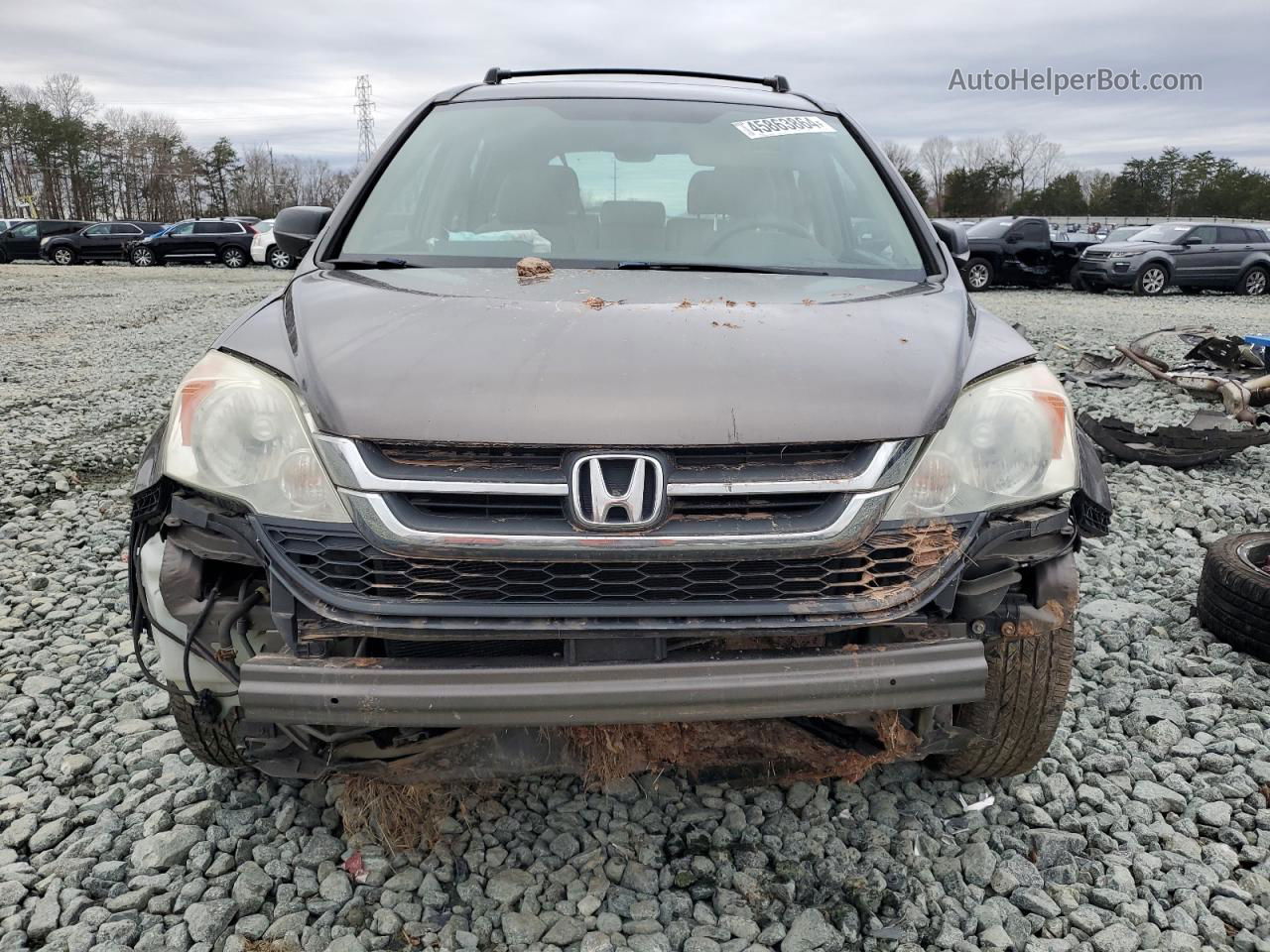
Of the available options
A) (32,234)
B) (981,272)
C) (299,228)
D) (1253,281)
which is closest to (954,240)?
(299,228)

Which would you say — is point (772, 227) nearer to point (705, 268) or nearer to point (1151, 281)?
point (705, 268)

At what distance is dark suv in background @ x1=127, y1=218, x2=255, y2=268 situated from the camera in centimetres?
2622

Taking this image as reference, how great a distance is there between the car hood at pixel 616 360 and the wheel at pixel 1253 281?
19.4m

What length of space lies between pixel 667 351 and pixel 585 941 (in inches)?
48.8

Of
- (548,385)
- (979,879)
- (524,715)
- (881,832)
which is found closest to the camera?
(524,715)

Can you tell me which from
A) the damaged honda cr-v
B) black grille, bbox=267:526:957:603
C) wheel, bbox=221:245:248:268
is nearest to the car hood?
the damaged honda cr-v

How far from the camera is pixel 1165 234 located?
711 inches

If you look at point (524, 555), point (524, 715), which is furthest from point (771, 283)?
point (524, 715)

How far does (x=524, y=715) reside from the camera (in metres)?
1.65

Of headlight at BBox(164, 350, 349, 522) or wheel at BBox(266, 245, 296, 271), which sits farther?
wheel at BBox(266, 245, 296, 271)

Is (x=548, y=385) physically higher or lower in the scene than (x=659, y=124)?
lower

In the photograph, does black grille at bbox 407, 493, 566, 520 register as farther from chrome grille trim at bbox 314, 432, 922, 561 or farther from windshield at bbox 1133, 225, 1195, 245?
windshield at bbox 1133, 225, 1195, 245

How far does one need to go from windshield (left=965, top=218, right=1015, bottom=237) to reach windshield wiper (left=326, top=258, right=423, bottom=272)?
693 inches

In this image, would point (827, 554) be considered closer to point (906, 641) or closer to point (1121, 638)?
point (906, 641)
